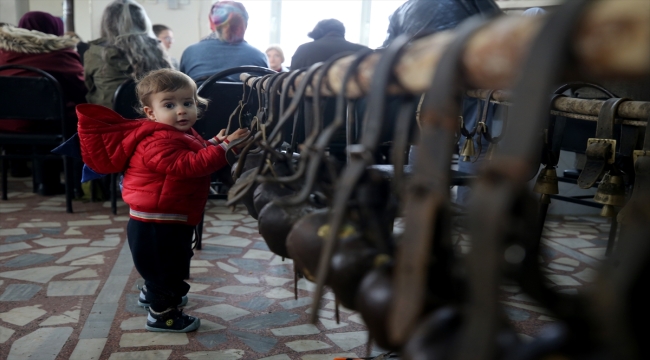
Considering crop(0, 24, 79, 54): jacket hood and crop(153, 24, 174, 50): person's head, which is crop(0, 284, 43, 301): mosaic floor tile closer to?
crop(0, 24, 79, 54): jacket hood

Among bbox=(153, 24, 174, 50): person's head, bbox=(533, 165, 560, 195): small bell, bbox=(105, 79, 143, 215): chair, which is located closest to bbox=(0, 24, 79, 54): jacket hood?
bbox=(105, 79, 143, 215): chair

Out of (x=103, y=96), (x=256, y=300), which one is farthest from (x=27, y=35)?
(x=256, y=300)

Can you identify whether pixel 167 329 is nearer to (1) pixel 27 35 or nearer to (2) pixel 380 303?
(2) pixel 380 303

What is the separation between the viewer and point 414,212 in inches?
17.5

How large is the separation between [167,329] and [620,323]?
1.81 m

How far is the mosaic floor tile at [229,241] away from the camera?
3188mm

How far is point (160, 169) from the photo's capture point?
1827 millimetres

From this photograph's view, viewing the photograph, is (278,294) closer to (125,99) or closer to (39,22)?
(125,99)

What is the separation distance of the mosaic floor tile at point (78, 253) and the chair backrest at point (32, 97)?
1.09 m

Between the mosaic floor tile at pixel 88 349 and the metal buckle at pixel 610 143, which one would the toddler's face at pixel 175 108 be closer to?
the mosaic floor tile at pixel 88 349

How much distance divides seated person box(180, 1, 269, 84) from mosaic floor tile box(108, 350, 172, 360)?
212 cm

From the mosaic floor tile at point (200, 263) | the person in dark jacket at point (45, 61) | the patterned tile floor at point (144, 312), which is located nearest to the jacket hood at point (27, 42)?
the person in dark jacket at point (45, 61)

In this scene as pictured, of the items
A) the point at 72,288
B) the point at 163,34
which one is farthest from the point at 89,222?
the point at 163,34

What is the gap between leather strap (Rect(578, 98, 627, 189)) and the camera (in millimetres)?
1488
